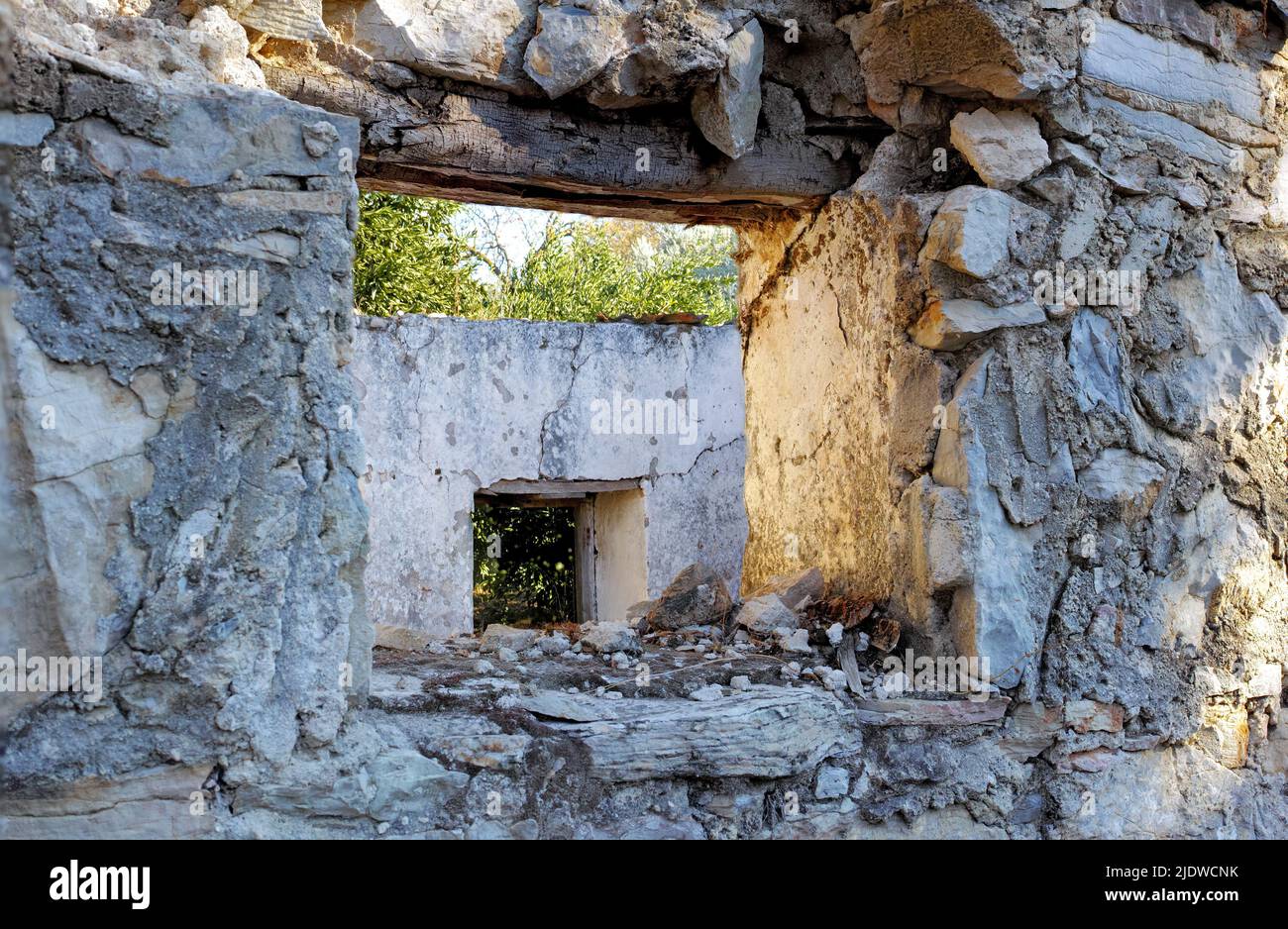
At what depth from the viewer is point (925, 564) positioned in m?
2.96

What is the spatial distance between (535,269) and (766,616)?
298 inches

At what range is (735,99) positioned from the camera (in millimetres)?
2994

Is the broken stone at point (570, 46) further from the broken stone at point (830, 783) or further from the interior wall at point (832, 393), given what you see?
the broken stone at point (830, 783)

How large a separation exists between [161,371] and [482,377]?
4.65 metres

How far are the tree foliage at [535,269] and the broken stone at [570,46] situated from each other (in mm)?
4991

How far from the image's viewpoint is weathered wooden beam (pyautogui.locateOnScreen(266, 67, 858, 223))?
9.05 feet

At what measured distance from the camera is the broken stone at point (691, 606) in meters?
3.56

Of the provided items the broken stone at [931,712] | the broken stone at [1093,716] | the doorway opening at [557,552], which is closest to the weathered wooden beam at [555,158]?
→ the broken stone at [931,712]

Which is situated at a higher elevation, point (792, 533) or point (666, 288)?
point (666, 288)

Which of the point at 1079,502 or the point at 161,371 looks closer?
the point at 161,371

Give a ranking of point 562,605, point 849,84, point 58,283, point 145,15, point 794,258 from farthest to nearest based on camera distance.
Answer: point 562,605 < point 794,258 < point 849,84 < point 145,15 < point 58,283

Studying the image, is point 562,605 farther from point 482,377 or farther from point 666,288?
point 666,288

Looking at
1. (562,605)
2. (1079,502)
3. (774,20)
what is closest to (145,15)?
(774,20)
